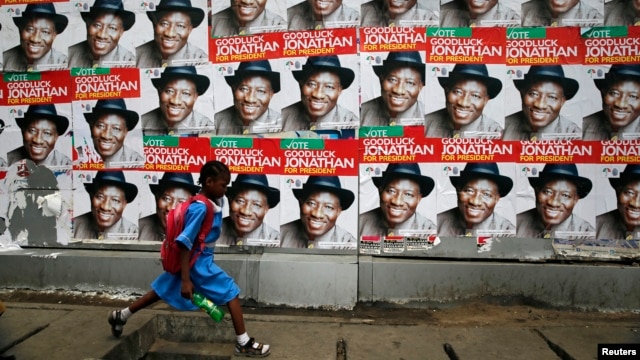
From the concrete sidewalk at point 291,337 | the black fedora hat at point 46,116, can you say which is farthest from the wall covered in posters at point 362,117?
the concrete sidewalk at point 291,337

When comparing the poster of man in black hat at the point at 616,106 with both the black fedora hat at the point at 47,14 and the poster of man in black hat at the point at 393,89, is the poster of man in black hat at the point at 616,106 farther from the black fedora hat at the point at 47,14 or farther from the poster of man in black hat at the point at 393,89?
the black fedora hat at the point at 47,14

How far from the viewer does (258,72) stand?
4.74 metres

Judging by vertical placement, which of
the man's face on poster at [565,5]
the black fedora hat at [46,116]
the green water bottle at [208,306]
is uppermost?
the man's face on poster at [565,5]

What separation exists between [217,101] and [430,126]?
2.01m

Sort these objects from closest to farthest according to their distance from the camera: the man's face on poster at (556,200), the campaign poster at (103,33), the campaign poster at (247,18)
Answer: the man's face on poster at (556,200)
the campaign poster at (247,18)
the campaign poster at (103,33)

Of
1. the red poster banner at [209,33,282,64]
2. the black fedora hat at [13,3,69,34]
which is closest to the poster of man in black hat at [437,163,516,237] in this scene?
the red poster banner at [209,33,282,64]

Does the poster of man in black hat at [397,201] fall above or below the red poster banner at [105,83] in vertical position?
below

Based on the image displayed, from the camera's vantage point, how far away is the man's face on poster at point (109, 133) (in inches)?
194

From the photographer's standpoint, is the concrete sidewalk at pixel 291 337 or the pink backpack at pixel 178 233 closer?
the pink backpack at pixel 178 233

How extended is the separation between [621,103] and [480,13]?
1.49 m

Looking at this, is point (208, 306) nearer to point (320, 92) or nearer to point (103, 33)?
point (320, 92)

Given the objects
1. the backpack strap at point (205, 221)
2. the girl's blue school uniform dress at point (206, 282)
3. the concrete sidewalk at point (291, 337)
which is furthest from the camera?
the concrete sidewalk at point (291, 337)

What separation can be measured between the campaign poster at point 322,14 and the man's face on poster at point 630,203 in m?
2.82

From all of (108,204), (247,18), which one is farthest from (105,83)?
(247,18)
